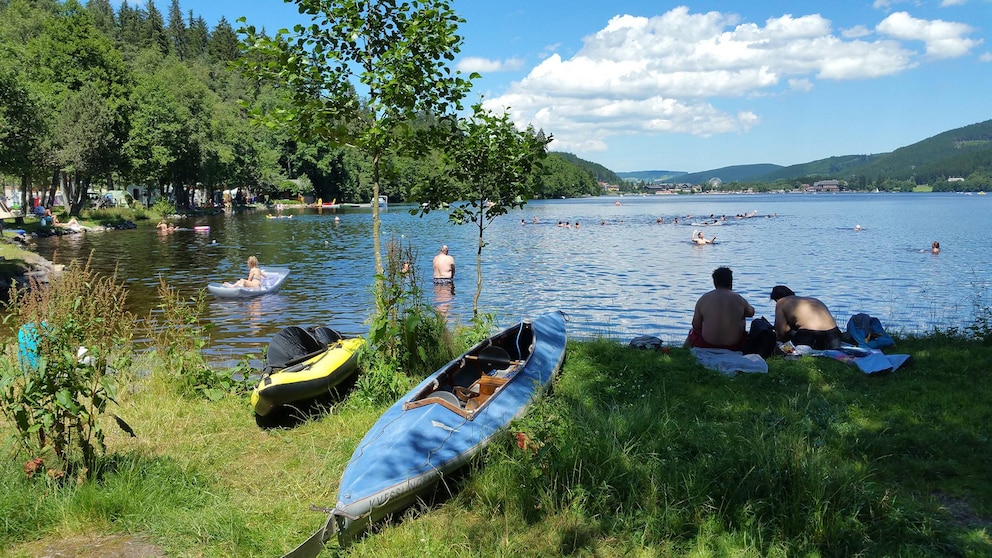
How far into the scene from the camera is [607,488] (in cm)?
473

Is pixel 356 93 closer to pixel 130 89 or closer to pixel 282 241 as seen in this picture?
pixel 282 241

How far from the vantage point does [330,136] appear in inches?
296

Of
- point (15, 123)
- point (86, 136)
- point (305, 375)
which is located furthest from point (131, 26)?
point (305, 375)

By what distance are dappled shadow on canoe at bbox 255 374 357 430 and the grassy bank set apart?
38cm

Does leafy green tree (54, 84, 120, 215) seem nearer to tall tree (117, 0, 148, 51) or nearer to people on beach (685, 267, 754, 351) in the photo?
people on beach (685, 267, 754, 351)

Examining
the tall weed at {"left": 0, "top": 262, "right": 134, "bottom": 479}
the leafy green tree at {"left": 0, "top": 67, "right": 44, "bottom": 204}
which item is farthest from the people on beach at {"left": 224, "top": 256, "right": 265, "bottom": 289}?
the leafy green tree at {"left": 0, "top": 67, "right": 44, "bottom": 204}

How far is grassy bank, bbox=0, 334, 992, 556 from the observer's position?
425 centimetres

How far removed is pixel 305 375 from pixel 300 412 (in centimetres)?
41

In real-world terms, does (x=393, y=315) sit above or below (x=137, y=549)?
above

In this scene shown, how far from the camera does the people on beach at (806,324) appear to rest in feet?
29.6

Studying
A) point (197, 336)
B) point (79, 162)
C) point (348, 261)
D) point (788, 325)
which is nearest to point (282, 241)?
point (348, 261)

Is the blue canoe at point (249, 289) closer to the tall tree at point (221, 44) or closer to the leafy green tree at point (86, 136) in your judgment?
the leafy green tree at point (86, 136)

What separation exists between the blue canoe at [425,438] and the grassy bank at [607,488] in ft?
0.63

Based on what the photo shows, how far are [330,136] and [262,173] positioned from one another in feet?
283
